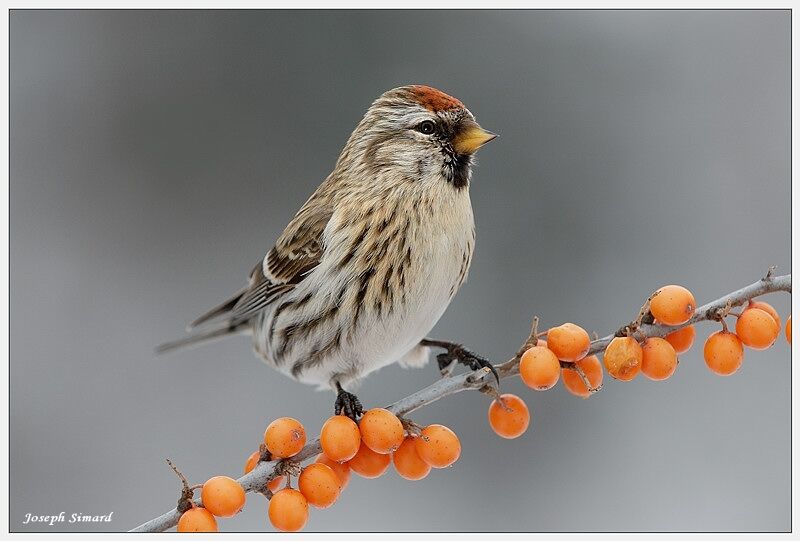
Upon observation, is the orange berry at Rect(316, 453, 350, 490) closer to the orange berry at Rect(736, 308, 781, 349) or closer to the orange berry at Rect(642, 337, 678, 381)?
the orange berry at Rect(642, 337, 678, 381)

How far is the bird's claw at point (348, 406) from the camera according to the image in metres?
1.75

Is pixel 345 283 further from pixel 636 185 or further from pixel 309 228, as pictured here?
pixel 636 185

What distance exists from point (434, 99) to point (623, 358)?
74 cm

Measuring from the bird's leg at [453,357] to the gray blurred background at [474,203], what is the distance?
2.73ft

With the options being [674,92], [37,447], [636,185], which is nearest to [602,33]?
[674,92]

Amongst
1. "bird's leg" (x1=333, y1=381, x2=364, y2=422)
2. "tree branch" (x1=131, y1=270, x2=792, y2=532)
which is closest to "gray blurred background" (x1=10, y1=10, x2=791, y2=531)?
"bird's leg" (x1=333, y1=381, x2=364, y2=422)

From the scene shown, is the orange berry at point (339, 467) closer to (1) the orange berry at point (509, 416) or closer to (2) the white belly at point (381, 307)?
(1) the orange berry at point (509, 416)

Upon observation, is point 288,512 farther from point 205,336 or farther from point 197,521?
point 205,336

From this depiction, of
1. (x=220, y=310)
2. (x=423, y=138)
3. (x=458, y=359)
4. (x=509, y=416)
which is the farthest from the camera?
(x=220, y=310)

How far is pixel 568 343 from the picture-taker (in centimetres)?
142

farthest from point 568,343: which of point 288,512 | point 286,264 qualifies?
point 286,264

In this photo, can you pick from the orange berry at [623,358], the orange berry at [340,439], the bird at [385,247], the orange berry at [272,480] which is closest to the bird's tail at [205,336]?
the bird at [385,247]

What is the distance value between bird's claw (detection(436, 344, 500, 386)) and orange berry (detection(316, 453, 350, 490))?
440 mm

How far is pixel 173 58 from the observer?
3133 mm
